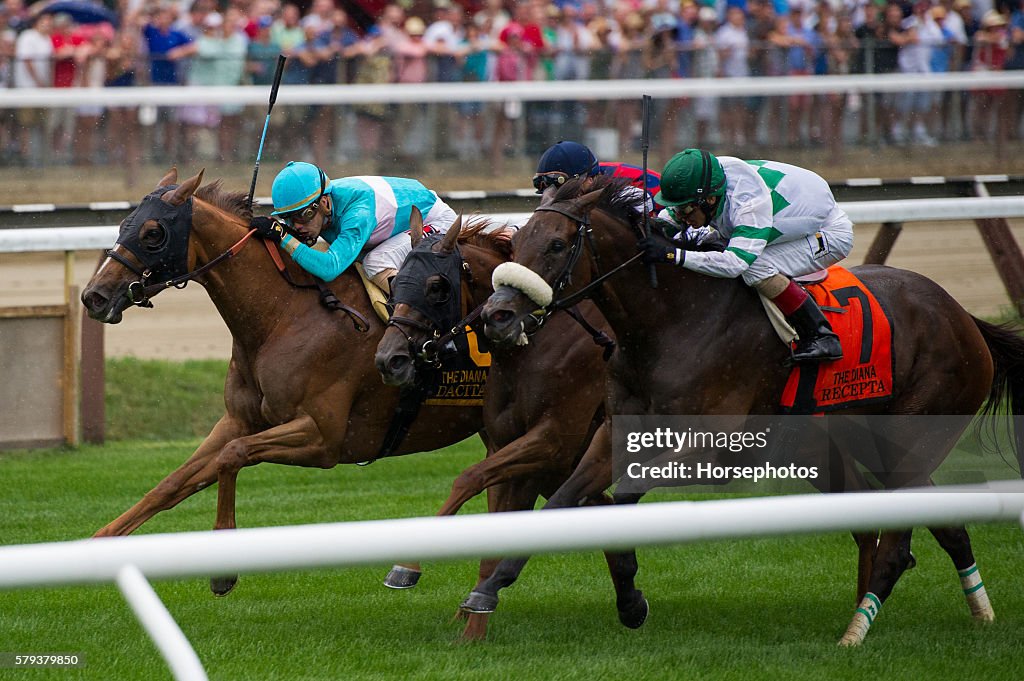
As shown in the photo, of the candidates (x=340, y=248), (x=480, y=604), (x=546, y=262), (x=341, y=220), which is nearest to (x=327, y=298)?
(x=340, y=248)

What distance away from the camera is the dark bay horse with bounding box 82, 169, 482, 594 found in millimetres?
5223

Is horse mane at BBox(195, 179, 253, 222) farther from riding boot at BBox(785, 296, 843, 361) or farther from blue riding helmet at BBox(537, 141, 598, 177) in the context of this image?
riding boot at BBox(785, 296, 843, 361)

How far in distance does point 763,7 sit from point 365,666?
34.0ft

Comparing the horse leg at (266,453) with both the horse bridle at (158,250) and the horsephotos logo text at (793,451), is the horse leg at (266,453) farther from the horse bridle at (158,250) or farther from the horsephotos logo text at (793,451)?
the horsephotos logo text at (793,451)

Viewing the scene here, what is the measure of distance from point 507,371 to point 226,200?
1.39m

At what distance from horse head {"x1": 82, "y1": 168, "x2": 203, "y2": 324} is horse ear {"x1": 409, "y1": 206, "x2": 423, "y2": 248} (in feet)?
2.65

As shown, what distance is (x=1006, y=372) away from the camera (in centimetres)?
579

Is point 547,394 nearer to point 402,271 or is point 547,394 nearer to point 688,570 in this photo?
point 402,271

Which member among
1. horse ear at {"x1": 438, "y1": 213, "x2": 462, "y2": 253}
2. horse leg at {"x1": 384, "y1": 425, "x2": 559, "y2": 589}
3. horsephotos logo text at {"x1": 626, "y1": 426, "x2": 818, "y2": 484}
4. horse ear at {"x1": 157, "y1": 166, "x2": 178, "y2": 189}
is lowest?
horse leg at {"x1": 384, "y1": 425, "x2": 559, "y2": 589}

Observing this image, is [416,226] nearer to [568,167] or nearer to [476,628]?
[568,167]

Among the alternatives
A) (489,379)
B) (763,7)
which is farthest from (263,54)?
(489,379)

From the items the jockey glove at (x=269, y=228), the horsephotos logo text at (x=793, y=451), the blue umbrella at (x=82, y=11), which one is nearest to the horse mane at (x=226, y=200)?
the jockey glove at (x=269, y=228)

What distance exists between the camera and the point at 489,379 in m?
5.42

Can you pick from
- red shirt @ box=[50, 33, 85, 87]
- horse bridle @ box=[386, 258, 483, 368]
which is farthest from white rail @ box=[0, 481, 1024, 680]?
red shirt @ box=[50, 33, 85, 87]
